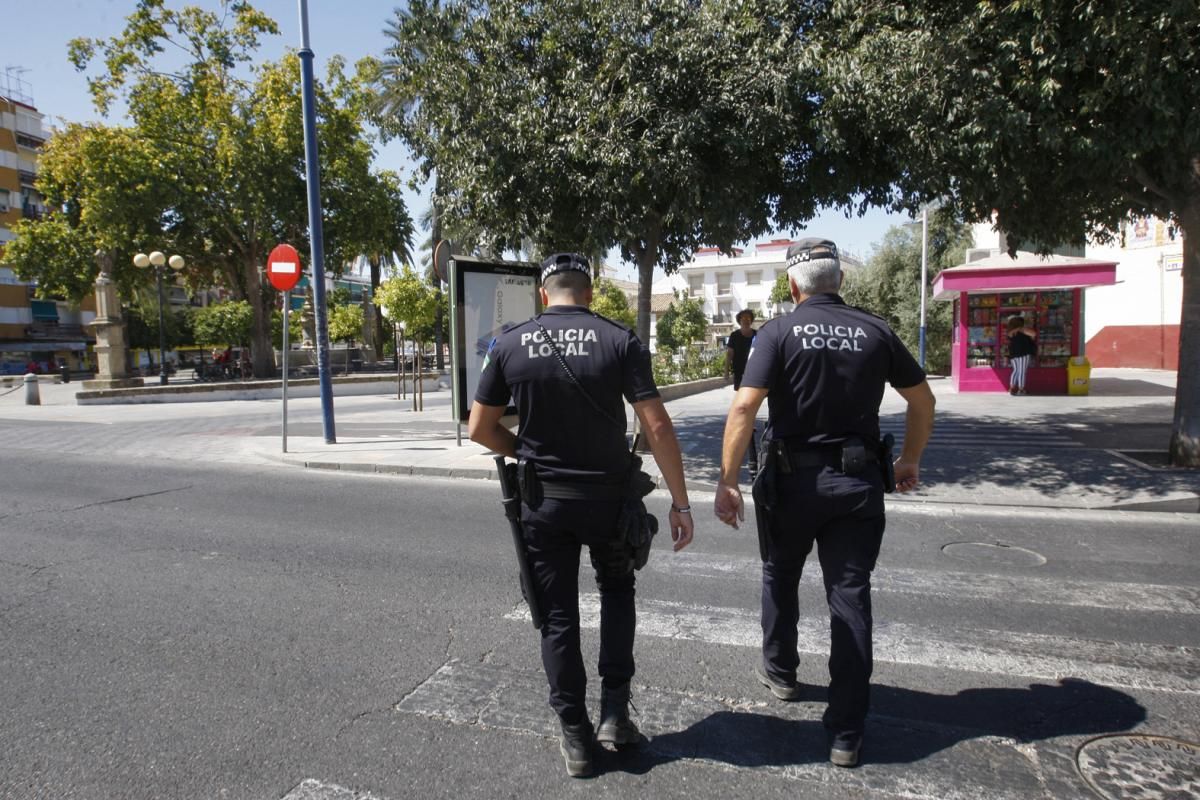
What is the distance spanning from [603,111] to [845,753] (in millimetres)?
7009

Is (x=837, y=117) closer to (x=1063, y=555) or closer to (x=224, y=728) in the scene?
(x=1063, y=555)

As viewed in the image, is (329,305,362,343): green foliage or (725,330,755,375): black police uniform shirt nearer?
(725,330,755,375): black police uniform shirt

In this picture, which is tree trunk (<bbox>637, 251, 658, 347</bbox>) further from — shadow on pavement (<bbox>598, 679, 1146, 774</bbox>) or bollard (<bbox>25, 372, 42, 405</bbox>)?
bollard (<bbox>25, 372, 42, 405</bbox>)

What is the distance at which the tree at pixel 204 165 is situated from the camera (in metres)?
25.1

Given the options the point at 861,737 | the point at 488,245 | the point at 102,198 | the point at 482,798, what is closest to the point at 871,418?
the point at 861,737

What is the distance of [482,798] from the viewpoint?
Result: 99.8 inches

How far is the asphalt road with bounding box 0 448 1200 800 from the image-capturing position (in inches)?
105

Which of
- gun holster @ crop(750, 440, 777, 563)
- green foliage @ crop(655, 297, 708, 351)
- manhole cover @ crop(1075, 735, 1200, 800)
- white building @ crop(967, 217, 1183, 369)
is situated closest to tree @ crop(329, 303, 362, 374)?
green foliage @ crop(655, 297, 708, 351)

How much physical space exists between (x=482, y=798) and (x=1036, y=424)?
12046 millimetres

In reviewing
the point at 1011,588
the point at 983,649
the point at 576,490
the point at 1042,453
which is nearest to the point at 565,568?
the point at 576,490

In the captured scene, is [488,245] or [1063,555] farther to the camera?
[488,245]

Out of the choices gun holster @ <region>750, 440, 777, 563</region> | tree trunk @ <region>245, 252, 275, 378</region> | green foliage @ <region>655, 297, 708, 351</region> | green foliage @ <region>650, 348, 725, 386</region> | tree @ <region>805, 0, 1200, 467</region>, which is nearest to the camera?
gun holster @ <region>750, 440, 777, 563</region>

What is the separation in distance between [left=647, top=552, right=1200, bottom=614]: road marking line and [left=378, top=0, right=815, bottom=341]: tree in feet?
14.9

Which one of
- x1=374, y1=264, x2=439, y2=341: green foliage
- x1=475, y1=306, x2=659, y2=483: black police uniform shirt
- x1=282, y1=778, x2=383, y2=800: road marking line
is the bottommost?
x1=282, y1=778, x2=383, y2=800: road marking line
